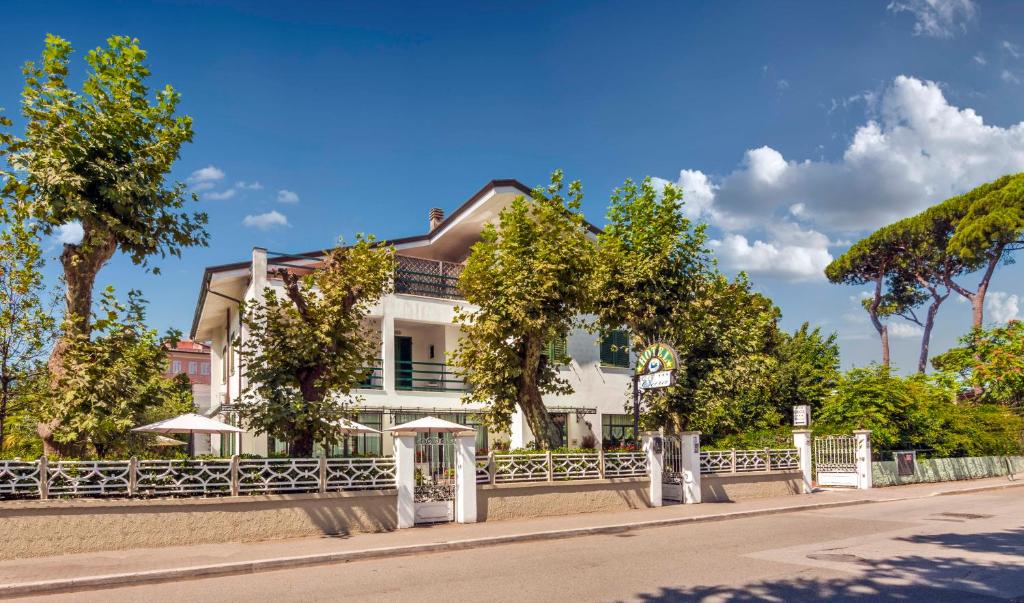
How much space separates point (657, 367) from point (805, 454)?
7.66 m

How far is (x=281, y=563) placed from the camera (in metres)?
11.7

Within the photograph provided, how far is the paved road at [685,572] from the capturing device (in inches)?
358

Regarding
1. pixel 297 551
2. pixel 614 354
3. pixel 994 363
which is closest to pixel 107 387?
pixel 297 551

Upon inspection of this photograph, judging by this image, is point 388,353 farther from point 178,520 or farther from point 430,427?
point 178,520

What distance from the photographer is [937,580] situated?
966cm

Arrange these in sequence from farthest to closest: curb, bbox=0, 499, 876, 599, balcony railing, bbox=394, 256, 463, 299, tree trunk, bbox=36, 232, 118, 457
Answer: balcony railing, bbox=394, 256, 463, 299 → tree trunk, bbox=36, 232, 118, 457 → curb, bbox=0, 499, 876, 599

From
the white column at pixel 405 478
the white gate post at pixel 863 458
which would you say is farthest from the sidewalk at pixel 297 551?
the white gate post at pixel 863 458

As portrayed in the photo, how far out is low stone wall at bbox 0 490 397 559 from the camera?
1202cm

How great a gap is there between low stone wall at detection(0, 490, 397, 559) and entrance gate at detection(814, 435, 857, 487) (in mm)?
18194

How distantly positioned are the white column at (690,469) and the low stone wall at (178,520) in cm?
886

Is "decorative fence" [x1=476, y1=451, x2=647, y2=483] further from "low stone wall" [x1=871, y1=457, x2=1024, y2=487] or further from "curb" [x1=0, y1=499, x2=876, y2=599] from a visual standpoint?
"low stone wall" [x1=871, y1=457, x2=1024, y2=487]

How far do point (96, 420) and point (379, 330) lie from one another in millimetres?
12415

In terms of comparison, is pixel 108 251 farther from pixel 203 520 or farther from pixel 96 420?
pixel 203 520

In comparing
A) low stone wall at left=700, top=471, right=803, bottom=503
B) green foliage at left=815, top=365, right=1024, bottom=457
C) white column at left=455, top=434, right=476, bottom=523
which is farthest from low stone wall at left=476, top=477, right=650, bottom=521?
green foliage at left=815, top=365, right=1024, bottom=457
